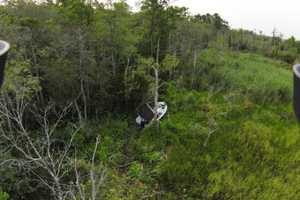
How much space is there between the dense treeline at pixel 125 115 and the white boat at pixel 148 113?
0.42 metres

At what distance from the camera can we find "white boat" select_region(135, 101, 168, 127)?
11.6 metres

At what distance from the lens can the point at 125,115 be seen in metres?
12.7

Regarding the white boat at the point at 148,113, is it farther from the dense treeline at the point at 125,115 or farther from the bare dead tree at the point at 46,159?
the bare dead tree at the point at 46,159

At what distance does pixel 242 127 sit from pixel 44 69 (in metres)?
8.40

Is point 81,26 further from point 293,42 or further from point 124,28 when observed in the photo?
point 293,42

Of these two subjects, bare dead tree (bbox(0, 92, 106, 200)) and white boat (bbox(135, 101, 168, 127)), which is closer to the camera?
bare dead tree (bbox(0, 92, 106, 200))

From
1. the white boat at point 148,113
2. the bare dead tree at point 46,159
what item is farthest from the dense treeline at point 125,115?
the white boat at point 148,113

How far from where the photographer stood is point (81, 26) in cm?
1138

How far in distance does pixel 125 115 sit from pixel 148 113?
1442 millimetres

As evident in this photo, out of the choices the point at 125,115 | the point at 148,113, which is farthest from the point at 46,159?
the point at 125,115

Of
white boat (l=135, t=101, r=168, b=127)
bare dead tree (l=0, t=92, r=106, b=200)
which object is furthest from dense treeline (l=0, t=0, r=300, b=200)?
white boat (l=135, t=101, r=168, b=127)

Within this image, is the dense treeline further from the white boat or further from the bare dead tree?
the white boat

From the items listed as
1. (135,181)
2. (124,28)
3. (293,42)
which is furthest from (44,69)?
(293,42)

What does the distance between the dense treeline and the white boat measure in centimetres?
42
